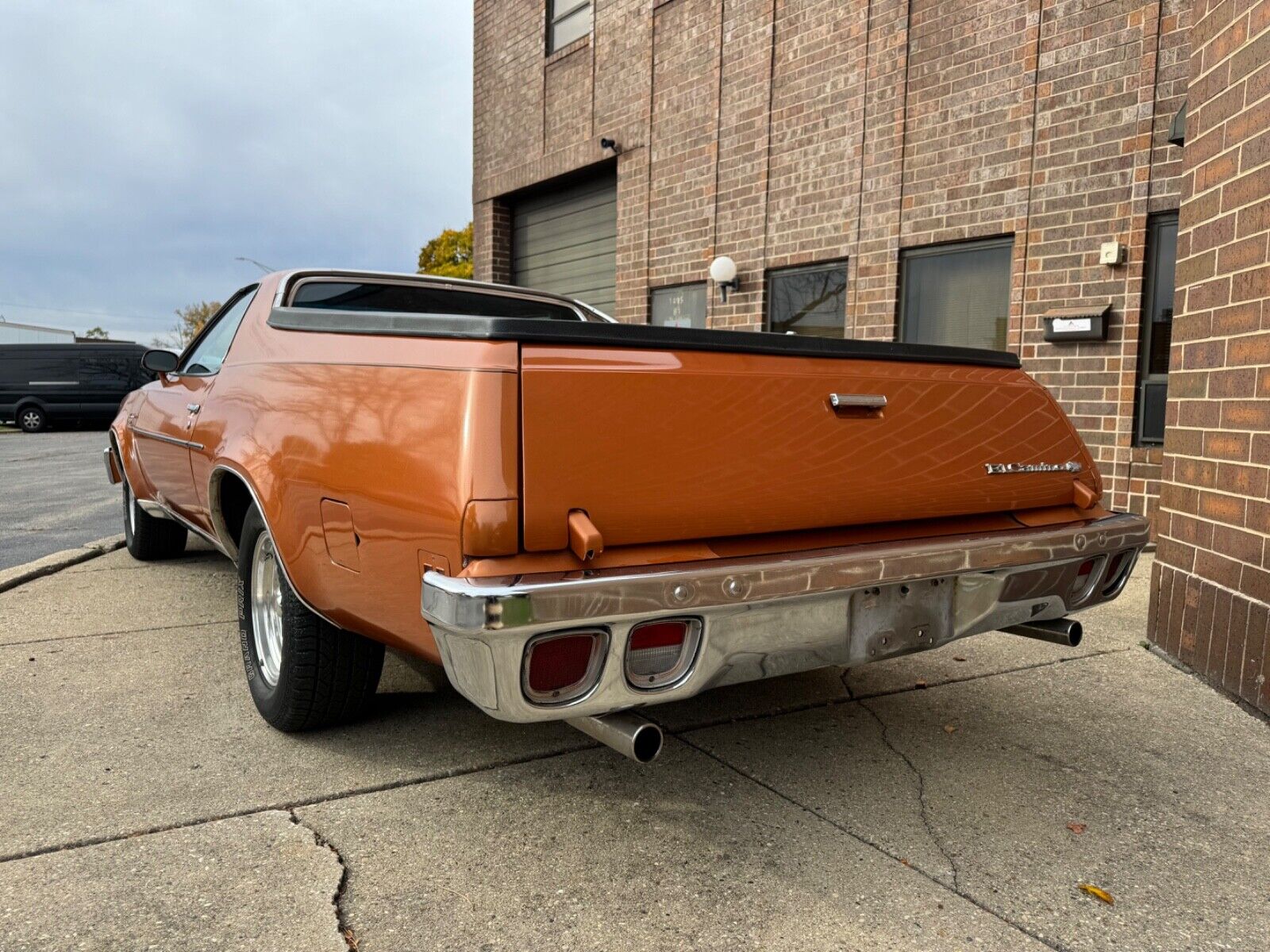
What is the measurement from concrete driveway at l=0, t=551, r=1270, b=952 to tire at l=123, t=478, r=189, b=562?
2.12 meters

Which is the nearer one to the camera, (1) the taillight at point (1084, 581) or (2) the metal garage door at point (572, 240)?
(1) the taillight at point (1084, 581)

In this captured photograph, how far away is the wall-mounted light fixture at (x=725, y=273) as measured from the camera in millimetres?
9945

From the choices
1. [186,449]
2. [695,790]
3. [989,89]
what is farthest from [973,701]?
[989,89]

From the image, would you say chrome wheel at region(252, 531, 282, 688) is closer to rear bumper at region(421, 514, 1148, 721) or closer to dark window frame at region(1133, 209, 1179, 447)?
rear bumper at region(421, 514, 1148, 721)

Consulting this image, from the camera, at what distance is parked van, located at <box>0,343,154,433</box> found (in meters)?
23.6

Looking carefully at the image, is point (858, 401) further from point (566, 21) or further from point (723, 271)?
point (566, 21)

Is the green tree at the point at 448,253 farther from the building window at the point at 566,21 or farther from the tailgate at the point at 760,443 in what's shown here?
the tailgate at the point at 760,443

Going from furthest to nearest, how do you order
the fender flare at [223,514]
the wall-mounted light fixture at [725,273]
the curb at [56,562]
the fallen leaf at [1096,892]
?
the wall-mounted light fixture at [725,273]
the curb at [56,562]
the fender flare at [223,514]
the fallen leaf at [1096,892]

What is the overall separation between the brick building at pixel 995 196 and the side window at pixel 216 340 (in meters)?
4.14

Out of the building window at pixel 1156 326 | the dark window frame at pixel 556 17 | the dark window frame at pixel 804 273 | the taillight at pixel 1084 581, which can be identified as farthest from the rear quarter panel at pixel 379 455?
the dark window frame at pixel 556 17

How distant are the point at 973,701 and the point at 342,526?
2.49 metres

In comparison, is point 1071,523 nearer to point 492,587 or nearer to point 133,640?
point 492,587

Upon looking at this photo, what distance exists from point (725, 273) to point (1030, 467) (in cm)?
743

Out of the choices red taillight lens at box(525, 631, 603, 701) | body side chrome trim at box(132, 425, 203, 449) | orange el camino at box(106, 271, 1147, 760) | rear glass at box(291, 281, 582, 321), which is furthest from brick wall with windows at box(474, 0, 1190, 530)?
body side chrome trim at box(132, 425, 203, 449)
